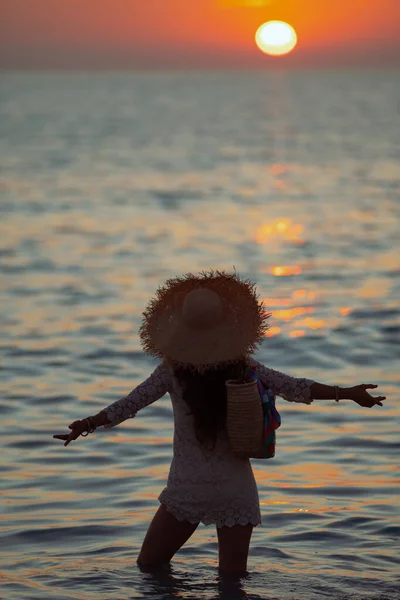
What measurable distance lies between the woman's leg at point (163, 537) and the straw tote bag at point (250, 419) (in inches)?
20.0

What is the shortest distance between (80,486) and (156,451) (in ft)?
3.21

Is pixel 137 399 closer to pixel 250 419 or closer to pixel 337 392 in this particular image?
pixel 250 419

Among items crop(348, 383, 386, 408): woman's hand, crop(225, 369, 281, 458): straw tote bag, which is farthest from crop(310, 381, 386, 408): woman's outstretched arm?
crop(225, 369, 281, 458): straw tote bag

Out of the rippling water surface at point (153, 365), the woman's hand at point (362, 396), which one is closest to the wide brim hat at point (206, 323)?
the woman's hand at point (362, 396)

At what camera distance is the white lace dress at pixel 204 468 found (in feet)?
22.5

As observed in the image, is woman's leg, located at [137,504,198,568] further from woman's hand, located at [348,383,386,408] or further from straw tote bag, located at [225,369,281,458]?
woman's hand, located at [348,383,386,408]

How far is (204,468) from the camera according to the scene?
6863mm

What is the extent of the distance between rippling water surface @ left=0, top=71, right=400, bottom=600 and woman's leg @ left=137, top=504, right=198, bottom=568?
19 centimetres

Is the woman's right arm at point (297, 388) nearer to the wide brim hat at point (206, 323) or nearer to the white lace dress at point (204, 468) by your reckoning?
the white lace dress at point (204, 468)

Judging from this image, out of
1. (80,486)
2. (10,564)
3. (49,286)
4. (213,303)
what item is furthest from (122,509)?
(49,286)

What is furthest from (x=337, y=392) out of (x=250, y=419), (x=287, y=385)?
(x=250, y=419)

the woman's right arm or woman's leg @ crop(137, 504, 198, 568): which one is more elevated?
the woman's right arm

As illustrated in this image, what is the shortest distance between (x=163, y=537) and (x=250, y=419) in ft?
2.78

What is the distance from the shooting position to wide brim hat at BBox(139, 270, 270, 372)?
6762mm
